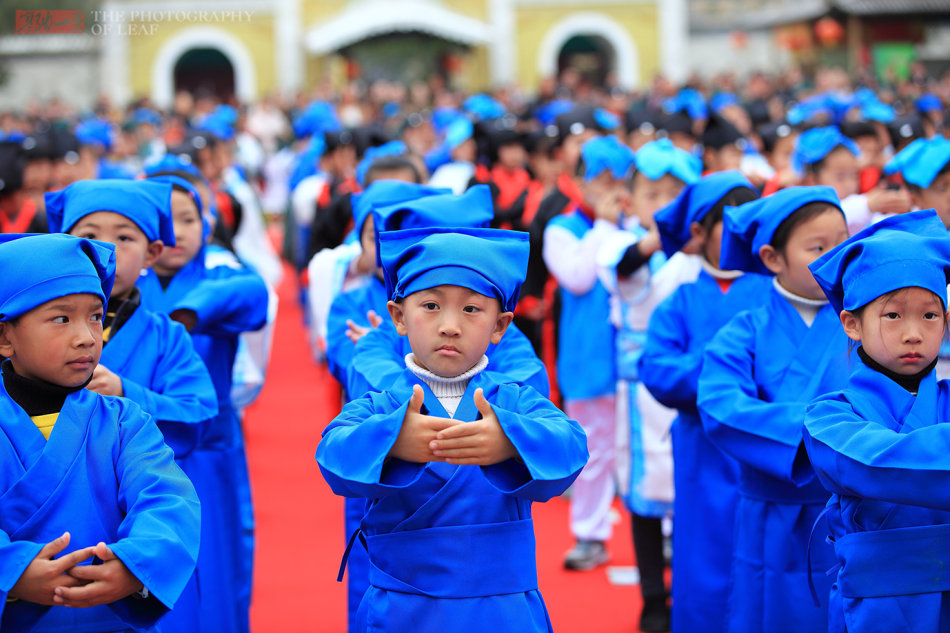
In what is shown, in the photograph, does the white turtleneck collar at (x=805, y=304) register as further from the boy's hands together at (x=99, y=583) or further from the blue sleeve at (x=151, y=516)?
the boy's hands together at (x=99, y=583)

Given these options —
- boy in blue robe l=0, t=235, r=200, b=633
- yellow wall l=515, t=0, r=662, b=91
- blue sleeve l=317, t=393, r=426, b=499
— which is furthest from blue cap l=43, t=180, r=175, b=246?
yellow wall l=515, t=0, r=662, b=91

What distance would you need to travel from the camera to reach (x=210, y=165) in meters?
7.47

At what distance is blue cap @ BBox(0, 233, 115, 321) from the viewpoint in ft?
8.19

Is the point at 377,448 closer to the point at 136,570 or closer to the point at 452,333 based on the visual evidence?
the point at 452,333

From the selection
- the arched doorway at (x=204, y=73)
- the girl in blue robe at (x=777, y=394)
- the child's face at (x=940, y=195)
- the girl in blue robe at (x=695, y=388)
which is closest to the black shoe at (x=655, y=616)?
the girl in blue robe at (x=695, y=388)

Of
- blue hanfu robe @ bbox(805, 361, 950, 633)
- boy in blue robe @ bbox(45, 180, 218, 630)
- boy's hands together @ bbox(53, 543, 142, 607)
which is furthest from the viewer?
boy in blue robe @ bbox(45, 180, 218, 630)

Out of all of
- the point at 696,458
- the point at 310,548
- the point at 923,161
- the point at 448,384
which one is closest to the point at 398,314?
the point at 448,384

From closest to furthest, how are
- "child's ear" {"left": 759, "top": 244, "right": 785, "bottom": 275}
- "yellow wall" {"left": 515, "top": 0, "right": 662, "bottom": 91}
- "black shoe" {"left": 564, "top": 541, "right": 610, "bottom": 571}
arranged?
1. "child's ear" {"left": 759, "top": 244, "right": 785, "bottom": 275}
2. "black shoe" {"left": 564, "top": 541, "right": 610, "bottom": 571}
3. "yellow wall" {"left": 515, "top": 0, "right": 662, "bottom": 91}

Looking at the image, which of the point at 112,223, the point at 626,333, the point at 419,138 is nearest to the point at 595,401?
the point at 626,333

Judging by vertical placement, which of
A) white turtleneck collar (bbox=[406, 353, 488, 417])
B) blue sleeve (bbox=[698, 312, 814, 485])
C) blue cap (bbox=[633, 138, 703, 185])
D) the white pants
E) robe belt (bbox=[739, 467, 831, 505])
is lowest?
the white pants

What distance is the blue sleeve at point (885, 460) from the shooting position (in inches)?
93.7

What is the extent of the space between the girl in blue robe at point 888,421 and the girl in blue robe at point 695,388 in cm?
104

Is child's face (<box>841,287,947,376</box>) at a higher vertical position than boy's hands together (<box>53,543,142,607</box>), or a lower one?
higher

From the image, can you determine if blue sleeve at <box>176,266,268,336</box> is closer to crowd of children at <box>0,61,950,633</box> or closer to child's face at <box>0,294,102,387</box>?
crowd of children at <box>0,61,950,633</box>
